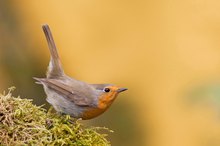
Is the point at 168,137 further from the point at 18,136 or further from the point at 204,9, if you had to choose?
the point at 18,136

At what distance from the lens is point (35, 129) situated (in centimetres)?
363

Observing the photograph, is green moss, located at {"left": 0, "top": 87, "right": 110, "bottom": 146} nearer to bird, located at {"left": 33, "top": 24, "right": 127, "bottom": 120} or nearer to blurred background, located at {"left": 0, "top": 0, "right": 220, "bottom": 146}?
bird, located at {"left": 33, "top": 24, "right": 127, "bottom": 120}

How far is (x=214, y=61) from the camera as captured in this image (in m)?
10.5

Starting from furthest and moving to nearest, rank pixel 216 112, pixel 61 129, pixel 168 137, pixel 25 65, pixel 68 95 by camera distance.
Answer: pixel 168 137 → pixel 25 65 → pixel 68 95 → pixel 216 112 → pixel 61 129

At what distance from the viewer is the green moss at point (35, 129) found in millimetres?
3537

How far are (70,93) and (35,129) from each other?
1.61 m

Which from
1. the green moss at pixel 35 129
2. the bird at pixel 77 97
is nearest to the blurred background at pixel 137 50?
the bird at pixel 77 97

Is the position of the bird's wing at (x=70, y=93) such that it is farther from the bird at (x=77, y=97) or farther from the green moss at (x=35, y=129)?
the green moss at (x=35, y=129)

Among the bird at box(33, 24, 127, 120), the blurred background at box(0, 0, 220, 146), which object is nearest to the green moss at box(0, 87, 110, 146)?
Result: the bird at box(33, 24, 127, 120)

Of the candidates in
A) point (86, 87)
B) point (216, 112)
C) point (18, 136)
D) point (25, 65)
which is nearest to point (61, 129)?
point (18, 136)

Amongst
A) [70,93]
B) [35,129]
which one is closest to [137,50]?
[70,93]

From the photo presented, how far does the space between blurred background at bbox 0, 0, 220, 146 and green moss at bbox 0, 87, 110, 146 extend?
6.32m

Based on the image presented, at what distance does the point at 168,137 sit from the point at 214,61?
1611 mm

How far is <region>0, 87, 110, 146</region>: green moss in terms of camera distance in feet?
11.6
